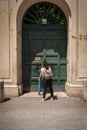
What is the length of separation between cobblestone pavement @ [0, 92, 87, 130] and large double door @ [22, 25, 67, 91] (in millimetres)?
1426

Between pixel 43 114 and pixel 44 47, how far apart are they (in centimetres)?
508

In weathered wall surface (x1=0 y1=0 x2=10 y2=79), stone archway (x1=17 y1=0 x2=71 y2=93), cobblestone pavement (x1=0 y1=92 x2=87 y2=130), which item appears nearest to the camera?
cobblestone pavement (x1=0 y1=92 x2=87 y2=130)

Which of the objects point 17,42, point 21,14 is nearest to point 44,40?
point 17,42

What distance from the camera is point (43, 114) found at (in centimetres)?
1212

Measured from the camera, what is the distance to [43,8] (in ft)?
53.8

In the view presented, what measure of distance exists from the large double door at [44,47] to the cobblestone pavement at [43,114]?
143cm

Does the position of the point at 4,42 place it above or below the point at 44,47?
above

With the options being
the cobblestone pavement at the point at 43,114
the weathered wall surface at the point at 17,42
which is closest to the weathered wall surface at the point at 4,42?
the weathered wall surface at the point at 17,42

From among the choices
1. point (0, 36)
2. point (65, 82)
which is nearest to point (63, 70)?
point (65, 82)

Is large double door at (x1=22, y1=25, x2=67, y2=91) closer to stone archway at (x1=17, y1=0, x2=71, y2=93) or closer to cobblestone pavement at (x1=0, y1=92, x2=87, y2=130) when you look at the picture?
stone archway at (x1=17, y1=0, x2=71, y2=93)

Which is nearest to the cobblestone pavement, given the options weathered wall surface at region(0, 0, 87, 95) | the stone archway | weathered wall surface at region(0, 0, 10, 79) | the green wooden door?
weathered wall surface at region(0, 0, 87, 95)

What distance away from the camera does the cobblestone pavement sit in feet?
34.7

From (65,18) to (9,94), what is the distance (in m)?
4.25

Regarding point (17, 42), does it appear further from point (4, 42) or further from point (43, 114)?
point (43, 114)
